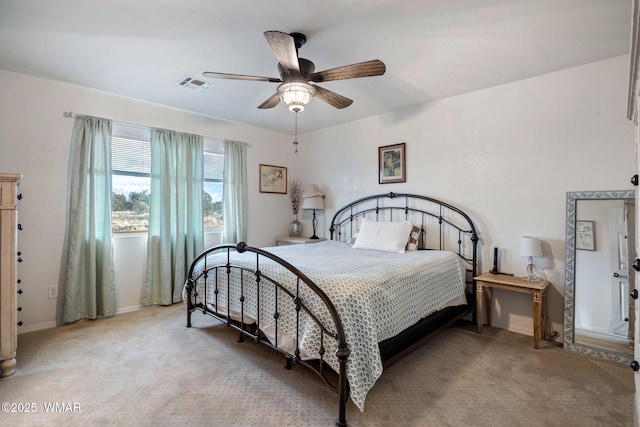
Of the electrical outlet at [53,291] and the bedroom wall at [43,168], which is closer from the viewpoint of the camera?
the bedroom wall at [43,168]

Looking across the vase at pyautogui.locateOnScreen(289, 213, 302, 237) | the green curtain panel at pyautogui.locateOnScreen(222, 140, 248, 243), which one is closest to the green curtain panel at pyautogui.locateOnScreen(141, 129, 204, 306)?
the green curtain panel at pyautogui.locateOnScreen(222, 140, 248, 243)

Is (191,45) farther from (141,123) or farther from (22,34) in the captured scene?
(141,123)

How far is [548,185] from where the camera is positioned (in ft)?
9.62

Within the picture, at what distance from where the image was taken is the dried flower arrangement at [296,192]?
529 centimetres

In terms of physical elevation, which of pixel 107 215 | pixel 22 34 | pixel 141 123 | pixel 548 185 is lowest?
pixel 107 215

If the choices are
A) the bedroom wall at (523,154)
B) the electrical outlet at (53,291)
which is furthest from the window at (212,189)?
the bedroom wall at (523,154)

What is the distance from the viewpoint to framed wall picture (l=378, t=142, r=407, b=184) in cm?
397

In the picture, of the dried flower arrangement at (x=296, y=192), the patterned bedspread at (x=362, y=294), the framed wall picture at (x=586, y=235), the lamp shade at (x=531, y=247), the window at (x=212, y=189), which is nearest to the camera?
the patterned bedspread at (x=362, y=294)

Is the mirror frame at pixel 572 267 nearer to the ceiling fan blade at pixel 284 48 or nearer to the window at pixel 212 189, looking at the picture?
the ceiling fan blade at pixel 284 48

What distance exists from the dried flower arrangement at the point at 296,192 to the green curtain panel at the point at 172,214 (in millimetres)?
1606

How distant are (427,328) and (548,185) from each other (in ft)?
5.95

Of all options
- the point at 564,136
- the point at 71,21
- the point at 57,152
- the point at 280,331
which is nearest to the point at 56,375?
the point at 280,331

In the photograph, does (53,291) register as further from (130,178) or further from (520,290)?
(520,290)

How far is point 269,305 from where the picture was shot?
7.27ft
